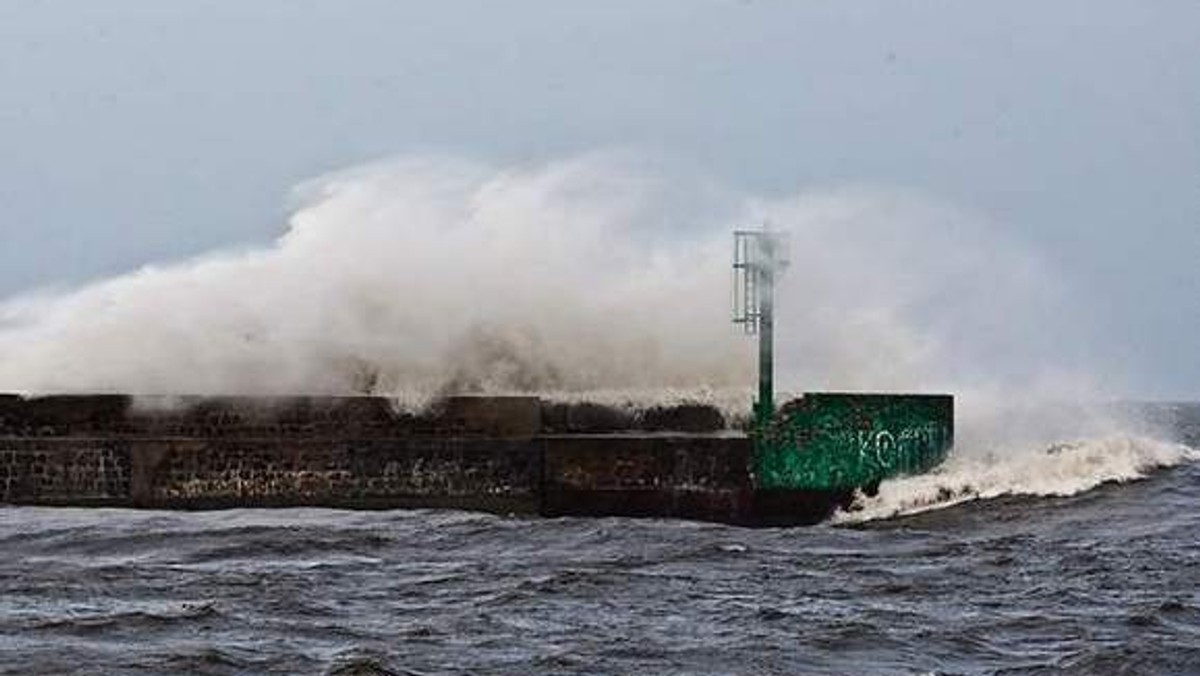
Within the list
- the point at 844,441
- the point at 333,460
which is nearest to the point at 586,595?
the point at 333,460

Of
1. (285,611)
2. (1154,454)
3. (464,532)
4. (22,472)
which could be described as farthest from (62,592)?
(1154,454)

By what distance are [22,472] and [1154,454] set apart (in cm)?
1144

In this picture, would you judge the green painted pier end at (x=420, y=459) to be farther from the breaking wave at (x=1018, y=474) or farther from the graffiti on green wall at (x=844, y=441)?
the breaking wave at (x=1018, y=474)

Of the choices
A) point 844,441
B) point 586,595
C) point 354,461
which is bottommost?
point 586,595

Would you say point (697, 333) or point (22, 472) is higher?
point (697, 333)

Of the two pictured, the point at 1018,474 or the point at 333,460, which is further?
the point at 1018,474

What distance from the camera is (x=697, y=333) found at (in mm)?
20812

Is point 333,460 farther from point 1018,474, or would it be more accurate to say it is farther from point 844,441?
point 1018,474

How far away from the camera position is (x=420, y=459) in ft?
57.9

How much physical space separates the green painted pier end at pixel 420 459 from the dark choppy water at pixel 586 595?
1.99ft

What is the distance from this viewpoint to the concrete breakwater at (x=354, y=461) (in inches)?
683

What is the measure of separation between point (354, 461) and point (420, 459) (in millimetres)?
555

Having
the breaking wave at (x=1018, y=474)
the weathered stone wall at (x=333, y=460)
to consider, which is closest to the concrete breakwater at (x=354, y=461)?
the weathered stone wall at (x=333, y=460)

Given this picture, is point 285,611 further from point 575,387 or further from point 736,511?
point 575,387
